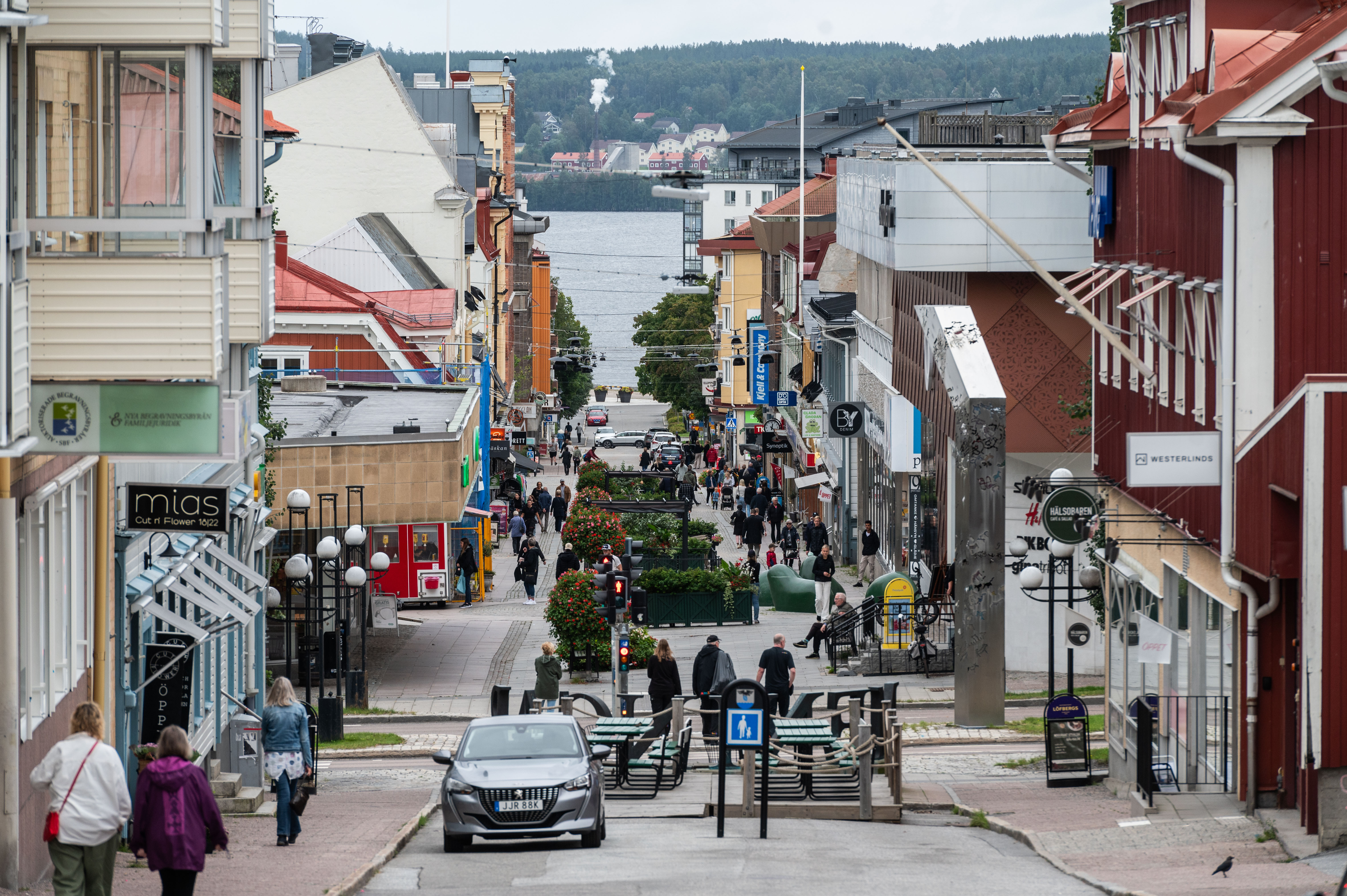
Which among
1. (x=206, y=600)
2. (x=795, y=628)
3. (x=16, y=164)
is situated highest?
(x=16, y=164)

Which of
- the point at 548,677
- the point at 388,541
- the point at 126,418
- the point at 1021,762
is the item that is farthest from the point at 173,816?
the point at 388,541

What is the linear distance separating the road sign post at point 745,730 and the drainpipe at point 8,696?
244 inches

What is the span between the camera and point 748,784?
18797 millimetres

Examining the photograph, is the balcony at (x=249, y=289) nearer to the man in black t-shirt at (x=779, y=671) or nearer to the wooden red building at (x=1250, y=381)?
the wooden red building at (x=1250, y=381)

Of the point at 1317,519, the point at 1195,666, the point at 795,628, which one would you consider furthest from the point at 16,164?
the point at 795,628

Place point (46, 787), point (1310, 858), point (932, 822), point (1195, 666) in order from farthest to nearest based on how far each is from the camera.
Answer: point (932, 822) → point (1195, 666) → point (1310, 858) → point (46, 787)

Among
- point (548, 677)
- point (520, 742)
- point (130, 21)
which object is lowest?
point (548, 677)

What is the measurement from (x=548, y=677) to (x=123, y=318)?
1458cm

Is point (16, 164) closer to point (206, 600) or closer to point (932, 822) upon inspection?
point (206, 600)

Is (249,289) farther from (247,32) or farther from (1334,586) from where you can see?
(1334,586)

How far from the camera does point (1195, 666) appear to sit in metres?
17.3

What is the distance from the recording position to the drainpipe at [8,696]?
12102 millimetres

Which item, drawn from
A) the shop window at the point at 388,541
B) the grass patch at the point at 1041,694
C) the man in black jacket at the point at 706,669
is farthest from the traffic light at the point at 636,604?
the shop window at the point at 388,541

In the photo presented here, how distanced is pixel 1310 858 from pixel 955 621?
1220cm
